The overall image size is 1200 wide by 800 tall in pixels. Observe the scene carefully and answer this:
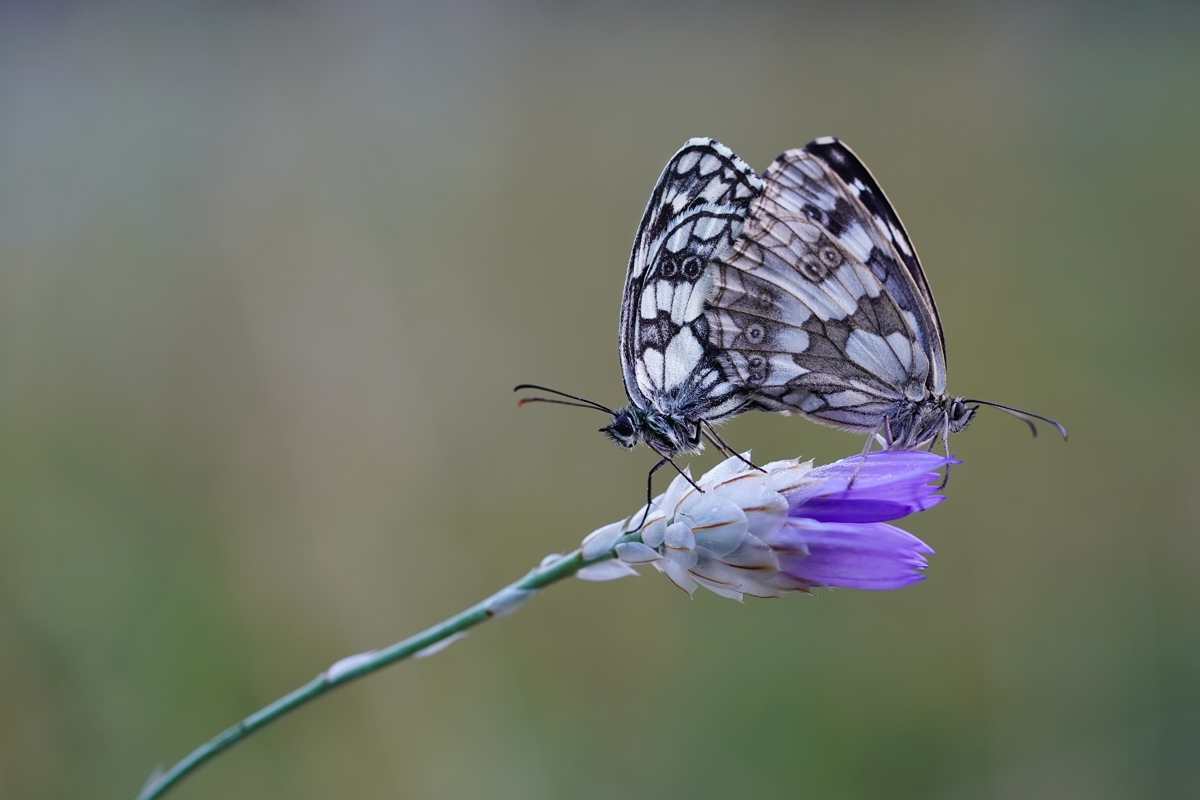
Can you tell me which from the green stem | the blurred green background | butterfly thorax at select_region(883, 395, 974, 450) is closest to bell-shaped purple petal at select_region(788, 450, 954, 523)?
butterfly thorax at select_region(883, 395, 974, 450)

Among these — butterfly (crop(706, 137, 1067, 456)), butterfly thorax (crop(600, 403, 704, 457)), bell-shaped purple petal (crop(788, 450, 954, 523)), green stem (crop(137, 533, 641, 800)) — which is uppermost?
butterfly (crop(706, 137, 1067, 456))

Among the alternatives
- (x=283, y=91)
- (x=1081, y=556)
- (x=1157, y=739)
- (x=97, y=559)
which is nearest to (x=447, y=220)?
(x=283, y=91)

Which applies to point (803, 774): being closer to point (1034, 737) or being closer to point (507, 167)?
point (1034, 737)

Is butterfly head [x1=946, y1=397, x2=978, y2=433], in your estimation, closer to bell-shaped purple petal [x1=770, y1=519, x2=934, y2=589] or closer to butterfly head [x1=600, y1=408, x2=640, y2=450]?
bell-shaped purple petal [x1=770, y1=519, x2=934, y2=589]

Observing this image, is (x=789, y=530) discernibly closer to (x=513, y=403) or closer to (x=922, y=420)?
(x=922, y=420)

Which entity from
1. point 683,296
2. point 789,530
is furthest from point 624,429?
point 789,530

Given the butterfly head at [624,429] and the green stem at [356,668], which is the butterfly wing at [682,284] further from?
the green stem at [356,668]

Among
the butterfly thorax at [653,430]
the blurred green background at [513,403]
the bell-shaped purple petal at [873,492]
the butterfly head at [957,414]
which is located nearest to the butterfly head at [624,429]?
the butterfly thorax at [653,430]
